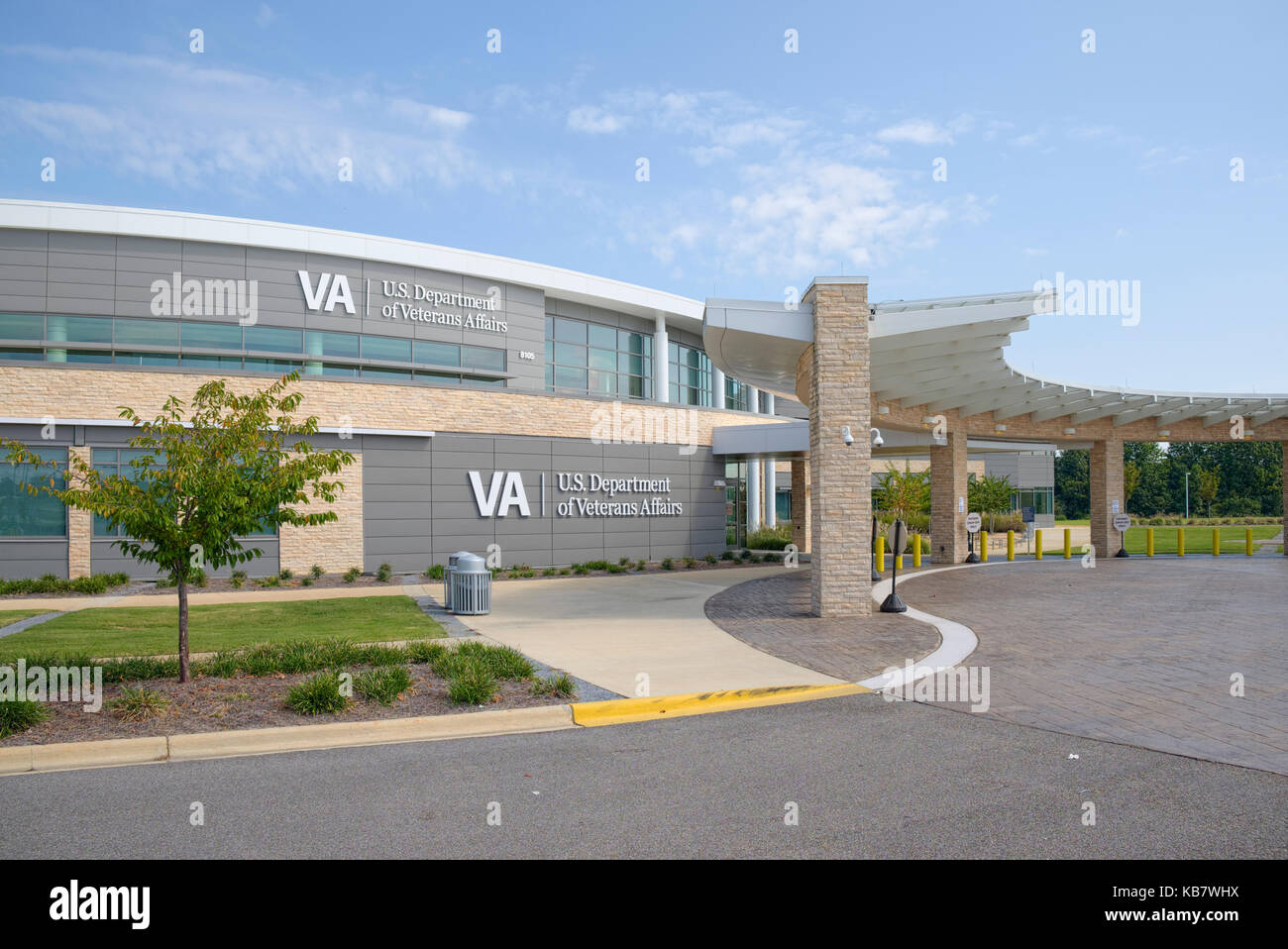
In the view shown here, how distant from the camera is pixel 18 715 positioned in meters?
7.08

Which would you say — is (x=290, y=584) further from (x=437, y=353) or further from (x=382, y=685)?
(x=382, y=685)

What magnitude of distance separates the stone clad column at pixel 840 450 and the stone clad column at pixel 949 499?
1276cm

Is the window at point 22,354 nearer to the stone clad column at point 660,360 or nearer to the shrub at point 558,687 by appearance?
the stone clad column at point 660,360

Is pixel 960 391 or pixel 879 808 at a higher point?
pixel 960 391

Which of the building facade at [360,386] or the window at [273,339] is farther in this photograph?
the window at [273,339]

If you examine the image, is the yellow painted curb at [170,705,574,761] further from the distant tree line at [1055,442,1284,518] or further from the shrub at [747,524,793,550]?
the distant tree line at [1055,442,1284,518]

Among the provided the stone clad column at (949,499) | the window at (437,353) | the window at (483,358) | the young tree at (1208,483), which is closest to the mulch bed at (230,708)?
the window at (437,353)

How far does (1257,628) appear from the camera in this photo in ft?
41.1

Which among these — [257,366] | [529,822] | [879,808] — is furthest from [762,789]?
[257,366]

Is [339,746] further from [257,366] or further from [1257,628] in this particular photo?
[257,366]

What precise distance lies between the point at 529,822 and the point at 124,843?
2270mm

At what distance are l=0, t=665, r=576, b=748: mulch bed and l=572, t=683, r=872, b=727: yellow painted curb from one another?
→ 44cm

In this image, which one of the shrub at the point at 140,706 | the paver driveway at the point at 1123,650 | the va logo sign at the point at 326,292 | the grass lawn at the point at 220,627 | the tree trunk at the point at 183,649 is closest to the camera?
the paver driveway at the point at 1123,650

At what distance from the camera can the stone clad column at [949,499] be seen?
84.7 ft
